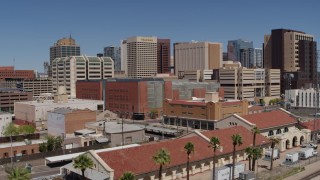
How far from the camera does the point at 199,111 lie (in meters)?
136

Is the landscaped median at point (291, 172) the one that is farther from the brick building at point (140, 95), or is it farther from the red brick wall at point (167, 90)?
the red brick wall at point (167, 90)

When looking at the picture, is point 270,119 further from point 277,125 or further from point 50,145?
point 50,145

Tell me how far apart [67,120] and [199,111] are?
45553 millimetres

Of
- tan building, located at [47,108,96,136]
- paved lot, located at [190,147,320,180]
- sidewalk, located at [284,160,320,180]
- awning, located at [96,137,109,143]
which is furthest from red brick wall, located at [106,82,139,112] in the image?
sidewalk, located at [284,160,320,180]

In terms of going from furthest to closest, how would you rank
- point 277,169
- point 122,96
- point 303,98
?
1. point 303,98
2. point 122,96
3. point 277,169

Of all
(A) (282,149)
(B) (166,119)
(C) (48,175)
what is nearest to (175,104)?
(B) (166,119)

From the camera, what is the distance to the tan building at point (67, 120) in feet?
397

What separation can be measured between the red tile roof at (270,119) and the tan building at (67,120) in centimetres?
5237

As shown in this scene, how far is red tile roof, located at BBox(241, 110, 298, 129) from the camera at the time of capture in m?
101

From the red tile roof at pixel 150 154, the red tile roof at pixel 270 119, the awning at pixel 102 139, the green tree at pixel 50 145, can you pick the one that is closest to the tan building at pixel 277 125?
the red tile roof at pixel 270 119

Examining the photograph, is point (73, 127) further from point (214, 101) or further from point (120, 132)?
point (214, 101)

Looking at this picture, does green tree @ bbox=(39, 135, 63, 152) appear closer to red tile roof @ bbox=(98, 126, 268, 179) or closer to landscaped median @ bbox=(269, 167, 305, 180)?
red tile roof @ bbox=(98, 126, 268, 179)

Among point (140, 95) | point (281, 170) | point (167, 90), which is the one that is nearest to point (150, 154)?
point (281, 170)

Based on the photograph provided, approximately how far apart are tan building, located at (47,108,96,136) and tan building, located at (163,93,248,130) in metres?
32.6
